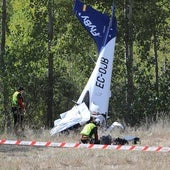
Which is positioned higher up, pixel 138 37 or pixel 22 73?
pixel 138 37

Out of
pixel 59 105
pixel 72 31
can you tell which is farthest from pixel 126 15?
pixel 59 105

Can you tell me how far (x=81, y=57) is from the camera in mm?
24812

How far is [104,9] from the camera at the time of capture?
21.6 m

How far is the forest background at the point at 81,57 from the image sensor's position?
20.2 metres

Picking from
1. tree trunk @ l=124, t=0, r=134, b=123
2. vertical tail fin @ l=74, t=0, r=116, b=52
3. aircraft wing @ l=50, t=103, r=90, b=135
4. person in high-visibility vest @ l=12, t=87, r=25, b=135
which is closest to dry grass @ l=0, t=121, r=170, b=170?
aircraft wing @ l=50, t=103, r=90, b=135

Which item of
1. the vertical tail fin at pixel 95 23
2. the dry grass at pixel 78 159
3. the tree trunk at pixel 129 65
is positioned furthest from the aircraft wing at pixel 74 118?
the tree trunk at pixel 129 65

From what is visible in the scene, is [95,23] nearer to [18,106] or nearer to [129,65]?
[129,65]

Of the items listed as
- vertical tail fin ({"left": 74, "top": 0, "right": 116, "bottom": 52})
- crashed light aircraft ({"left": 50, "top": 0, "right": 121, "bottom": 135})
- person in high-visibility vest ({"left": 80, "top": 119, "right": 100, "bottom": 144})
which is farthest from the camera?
vertical tail fin ({"left": 74, "top": 0, "right": 116, "bottom": 52})

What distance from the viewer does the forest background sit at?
66.3ft

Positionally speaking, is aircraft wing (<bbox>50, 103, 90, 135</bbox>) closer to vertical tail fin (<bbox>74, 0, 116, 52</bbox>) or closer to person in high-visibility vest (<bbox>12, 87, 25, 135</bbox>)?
person in high-visibility vest (<bbox>12, 87, 25, 135</bbox>)

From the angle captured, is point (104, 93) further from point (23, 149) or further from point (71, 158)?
point (71, 158)

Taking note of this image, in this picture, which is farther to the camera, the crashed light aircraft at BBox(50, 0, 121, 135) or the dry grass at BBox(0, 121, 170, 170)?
the crashed light aircraft at BBox(50, 0, 121, 135)

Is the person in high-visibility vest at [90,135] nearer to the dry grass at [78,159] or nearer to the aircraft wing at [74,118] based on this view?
the dry grass at [78,159]

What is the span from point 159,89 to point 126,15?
3.42m
